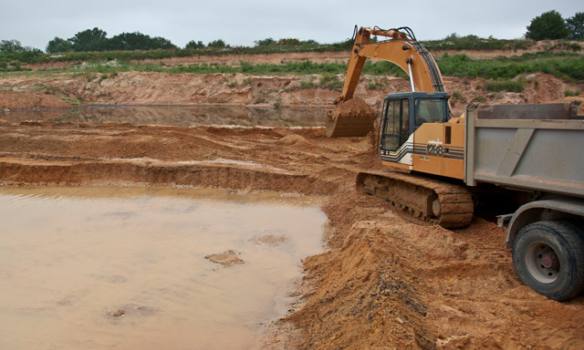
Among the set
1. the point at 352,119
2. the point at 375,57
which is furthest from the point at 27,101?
the point at 375,57

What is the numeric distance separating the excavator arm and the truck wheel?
6.18 m

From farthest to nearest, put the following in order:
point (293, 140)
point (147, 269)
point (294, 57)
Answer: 1. point (294, 57)
2. point (293, 140)
3. point (147, 269)

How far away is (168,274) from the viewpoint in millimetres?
7652

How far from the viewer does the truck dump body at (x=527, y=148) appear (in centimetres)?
555

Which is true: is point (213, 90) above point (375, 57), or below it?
above

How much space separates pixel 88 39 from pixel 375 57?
9138 cm

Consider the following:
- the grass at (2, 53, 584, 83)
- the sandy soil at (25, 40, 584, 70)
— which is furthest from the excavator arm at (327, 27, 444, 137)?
the sandy soil at (25, 40, 584, 70)

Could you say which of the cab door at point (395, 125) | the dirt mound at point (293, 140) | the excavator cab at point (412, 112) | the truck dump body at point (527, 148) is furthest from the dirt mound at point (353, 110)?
the truck dump body at point (527, 148)

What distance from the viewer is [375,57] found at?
46.8ft

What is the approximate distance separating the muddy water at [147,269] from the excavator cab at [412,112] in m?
2.29

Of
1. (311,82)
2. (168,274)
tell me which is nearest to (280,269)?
(168,274)

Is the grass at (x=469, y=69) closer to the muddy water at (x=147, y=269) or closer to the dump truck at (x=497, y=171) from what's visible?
the dump truck at (x=497, y=171)

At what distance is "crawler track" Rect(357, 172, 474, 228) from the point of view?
318 inches

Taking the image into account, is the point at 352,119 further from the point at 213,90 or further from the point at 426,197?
the point at 213,90
